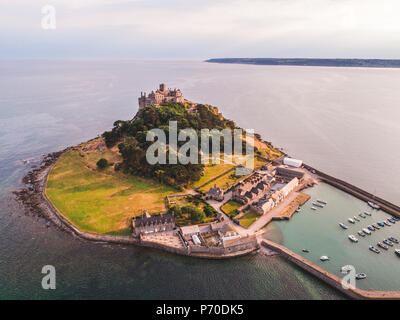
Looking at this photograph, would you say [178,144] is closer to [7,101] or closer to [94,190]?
[94,190]

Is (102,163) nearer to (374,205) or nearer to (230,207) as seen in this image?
(230,207)

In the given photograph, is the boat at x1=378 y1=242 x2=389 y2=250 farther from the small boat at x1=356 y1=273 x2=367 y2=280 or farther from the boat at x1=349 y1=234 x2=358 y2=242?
the small boat at x1=356 y1=273 x2=367 y2=280

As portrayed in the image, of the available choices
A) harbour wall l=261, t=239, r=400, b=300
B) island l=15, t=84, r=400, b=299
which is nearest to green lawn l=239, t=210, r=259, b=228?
island l=15, t=84, r=400, b=299

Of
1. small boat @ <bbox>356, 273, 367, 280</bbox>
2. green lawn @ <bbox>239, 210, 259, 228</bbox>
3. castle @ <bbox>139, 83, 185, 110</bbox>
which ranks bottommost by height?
small boat @ <bbox>356, 273, 367, 280</bbox>

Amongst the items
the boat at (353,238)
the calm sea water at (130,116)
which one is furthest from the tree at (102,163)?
the boat at (353,238)

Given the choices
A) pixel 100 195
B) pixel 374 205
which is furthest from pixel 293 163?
Answer: pixel 100 195
